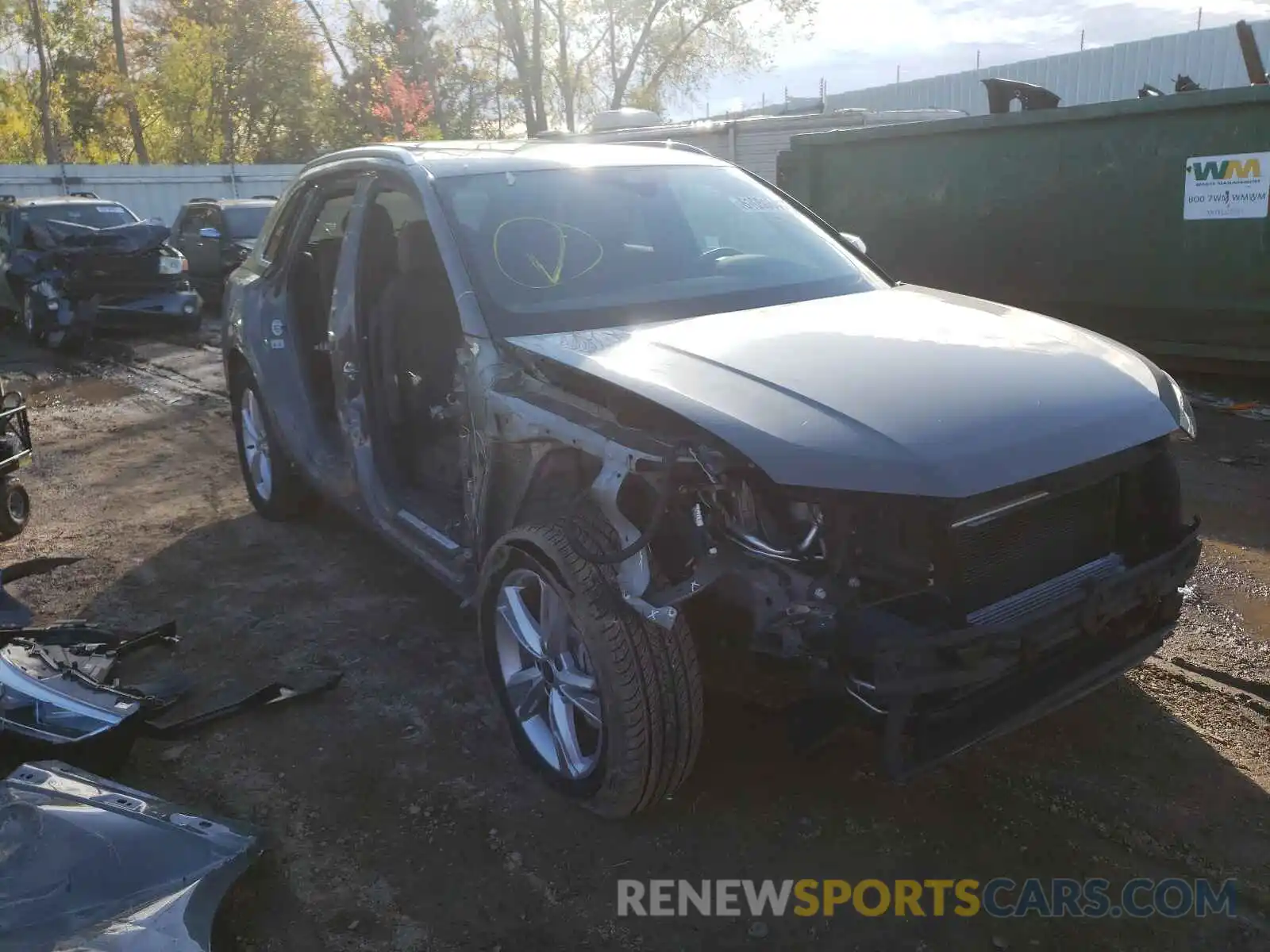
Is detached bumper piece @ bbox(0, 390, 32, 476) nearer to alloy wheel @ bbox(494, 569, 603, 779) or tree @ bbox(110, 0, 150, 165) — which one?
alloy wheel @ bbox(494, 569, 603, 779)

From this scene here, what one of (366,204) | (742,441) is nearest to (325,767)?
(742,441)

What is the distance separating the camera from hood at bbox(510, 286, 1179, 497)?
91.4 inches

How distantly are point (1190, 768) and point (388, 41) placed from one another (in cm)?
4070

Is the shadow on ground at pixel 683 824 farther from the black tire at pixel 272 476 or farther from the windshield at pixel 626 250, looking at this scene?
the black tire at pixel 272 476

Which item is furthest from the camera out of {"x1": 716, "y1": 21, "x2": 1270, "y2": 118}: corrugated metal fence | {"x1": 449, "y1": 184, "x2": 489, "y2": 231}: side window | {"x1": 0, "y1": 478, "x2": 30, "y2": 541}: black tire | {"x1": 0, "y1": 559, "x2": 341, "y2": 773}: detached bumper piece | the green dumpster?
{"x1": 716, "y1": 21, "x2": 1270, "y2": 118}: corrugated metal fence

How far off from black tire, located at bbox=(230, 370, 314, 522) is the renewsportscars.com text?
10.1 ft

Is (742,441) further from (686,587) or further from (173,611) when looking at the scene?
(173,611)

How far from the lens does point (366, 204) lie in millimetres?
3969

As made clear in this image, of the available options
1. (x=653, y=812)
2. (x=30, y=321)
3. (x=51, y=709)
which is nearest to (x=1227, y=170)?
(x=653, y=812)

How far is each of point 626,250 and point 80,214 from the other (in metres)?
11.4

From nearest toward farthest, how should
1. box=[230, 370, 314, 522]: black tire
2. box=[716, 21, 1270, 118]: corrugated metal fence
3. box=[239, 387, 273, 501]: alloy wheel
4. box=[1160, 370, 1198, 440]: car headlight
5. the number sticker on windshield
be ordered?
box=[1160, 370, 1198, 440]: car headlight
the number sticker on windshield
box=[230, 370, 314, 522]: black tire
box=[239, 387, 273, 501]: alloy wheel
box=[716, 21, 1270, 118]: corrugated metal fence

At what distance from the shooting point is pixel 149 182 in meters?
24.8

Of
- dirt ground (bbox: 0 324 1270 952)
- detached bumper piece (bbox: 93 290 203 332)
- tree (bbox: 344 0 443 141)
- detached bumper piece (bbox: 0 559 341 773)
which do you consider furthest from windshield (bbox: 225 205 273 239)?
tree (bbox: 344 0 443 141)

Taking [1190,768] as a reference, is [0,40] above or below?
above
